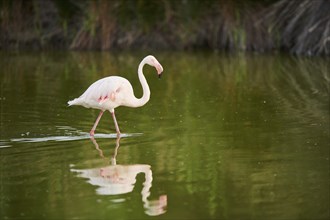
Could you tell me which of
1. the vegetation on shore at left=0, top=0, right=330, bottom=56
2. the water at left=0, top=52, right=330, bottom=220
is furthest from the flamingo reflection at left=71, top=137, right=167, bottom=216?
the vegetation on shore at left=0, top=0, right=330, bottom=56

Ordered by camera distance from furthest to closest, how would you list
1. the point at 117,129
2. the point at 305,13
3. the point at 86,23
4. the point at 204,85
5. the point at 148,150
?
the point at 86,23 → the point at 305,13 → the point at 204,85 → the point at 117,129 → the point at 148,150

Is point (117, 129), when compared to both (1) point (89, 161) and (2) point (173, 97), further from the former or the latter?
(2) point (173, 97)

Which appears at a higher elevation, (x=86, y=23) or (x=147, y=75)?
(x=86, y=23)

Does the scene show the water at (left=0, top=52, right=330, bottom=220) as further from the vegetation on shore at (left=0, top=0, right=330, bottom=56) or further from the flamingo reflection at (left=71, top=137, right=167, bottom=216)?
the vegetation on shore at (left=0, top=0, right=330, bottom=56)

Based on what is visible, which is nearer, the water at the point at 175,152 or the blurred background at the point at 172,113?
the water at the point at 175,152

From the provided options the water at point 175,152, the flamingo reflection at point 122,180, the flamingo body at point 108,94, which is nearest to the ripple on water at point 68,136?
the water at point 175,152

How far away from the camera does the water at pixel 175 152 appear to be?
7109 millimetres

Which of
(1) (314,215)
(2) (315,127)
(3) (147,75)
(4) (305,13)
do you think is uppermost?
(4) (305,13)

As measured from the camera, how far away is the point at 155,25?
2488 centimetres

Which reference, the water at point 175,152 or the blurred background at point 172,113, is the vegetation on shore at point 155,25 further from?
the water at point 175,152

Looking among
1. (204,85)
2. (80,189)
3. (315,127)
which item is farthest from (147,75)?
(80,189)

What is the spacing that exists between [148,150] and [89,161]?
2.67 feet

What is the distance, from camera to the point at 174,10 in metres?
24.7

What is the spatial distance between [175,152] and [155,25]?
15687 mm
